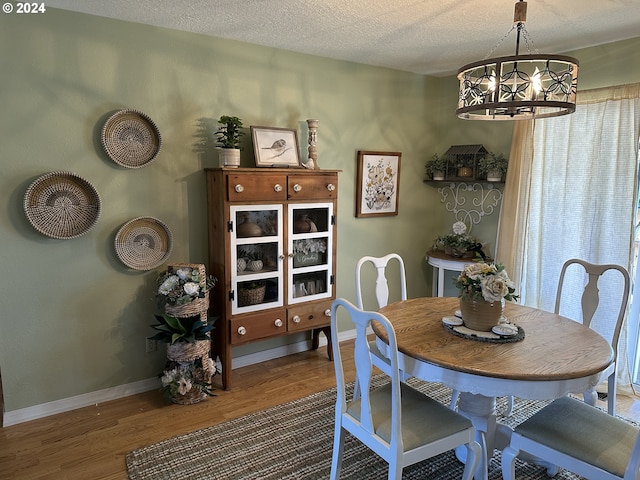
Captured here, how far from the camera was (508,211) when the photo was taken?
3635mm

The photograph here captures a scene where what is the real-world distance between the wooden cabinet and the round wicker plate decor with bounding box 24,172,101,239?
768mm

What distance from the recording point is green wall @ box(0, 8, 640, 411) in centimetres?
247

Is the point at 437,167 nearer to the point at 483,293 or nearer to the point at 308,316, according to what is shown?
the point at 308,316

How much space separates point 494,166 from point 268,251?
211cm

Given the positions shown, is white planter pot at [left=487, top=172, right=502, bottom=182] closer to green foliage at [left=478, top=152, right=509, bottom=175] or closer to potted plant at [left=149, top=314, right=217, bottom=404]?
green foliage at [left=478, top=152, right=509, bottom=175]

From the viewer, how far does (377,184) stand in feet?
13.0

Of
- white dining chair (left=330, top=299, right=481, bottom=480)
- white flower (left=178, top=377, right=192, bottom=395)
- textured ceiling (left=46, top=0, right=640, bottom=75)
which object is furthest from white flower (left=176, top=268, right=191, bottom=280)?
textured ceiling (left=46, top=0, right=640, bottom=75)

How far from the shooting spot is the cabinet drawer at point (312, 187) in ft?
10.2

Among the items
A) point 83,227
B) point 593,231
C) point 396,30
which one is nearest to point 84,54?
point 83,227

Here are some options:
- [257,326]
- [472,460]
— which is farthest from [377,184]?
[472,460]

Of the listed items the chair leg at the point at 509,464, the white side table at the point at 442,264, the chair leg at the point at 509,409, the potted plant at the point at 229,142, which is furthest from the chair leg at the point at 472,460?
the potted plant at the point at 229,142

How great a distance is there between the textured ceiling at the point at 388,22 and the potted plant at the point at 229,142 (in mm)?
601

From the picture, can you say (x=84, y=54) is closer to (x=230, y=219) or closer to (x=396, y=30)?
(x=230, y=219)

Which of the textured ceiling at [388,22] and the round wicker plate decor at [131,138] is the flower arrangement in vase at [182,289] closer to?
the round wicker plate decor at [131,138]
